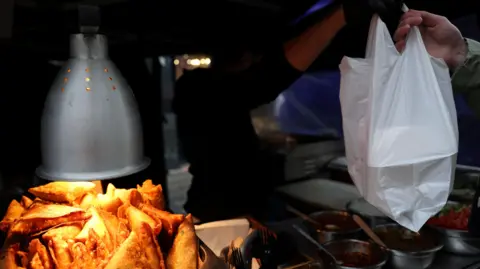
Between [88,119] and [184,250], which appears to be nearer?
[88,119]

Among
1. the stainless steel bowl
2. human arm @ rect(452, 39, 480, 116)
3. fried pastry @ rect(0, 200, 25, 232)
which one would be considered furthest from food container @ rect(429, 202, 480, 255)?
fried pastry @ rect(0, 200, 25, 232)

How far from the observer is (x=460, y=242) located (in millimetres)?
1573

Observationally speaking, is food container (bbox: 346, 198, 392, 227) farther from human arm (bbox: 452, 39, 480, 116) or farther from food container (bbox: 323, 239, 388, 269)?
human arm (bbox: 452, 39, 480, 116)

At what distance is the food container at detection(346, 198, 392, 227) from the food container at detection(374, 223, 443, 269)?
0.16 ft

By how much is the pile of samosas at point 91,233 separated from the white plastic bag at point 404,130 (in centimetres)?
46

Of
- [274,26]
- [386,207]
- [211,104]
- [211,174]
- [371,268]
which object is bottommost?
[371,268]

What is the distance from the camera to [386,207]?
3.17 ft

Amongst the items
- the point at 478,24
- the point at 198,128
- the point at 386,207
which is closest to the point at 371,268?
the point at 386,207

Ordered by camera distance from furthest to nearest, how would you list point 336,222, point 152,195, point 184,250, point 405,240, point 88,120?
point 336,222 < point 405,240 < point 152,195 < point 184,250 < point 88,120

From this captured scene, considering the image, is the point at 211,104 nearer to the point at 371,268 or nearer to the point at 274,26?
the point at 274,26

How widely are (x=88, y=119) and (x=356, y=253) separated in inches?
41.0

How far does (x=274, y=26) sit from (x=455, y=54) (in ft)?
2.41

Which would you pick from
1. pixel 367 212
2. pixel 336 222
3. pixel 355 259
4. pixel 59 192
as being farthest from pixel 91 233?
pixel 367 212

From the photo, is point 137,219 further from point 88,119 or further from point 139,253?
point 88,119
